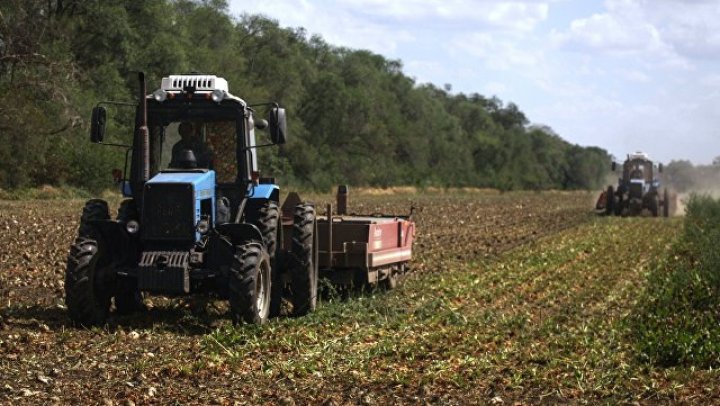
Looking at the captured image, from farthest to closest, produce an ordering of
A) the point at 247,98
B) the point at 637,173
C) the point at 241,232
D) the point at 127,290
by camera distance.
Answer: the point at 247,98 → the point at 637,173 → the point at 127,290 → the point at 241,232

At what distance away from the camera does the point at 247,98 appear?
202 feet

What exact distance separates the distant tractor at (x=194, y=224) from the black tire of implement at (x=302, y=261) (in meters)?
0.01

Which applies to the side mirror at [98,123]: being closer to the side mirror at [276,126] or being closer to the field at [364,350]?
the side mirror at [276,126]

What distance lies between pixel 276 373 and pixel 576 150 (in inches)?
6532

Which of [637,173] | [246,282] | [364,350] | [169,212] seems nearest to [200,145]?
[169,212]

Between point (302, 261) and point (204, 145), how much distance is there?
5.83ft

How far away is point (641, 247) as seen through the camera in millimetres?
27781

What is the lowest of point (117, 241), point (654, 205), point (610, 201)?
point (654, 205)

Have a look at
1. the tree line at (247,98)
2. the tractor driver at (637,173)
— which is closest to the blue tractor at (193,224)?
the tree line at (247,98)

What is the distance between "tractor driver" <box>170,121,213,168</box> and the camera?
1364 centimetres

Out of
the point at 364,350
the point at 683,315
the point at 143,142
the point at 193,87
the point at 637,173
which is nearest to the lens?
the point at 364,350

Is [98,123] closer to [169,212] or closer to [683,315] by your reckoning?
[169,212]

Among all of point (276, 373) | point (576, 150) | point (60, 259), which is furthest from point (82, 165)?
point (576, 150)

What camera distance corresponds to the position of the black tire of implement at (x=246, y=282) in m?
12.4
